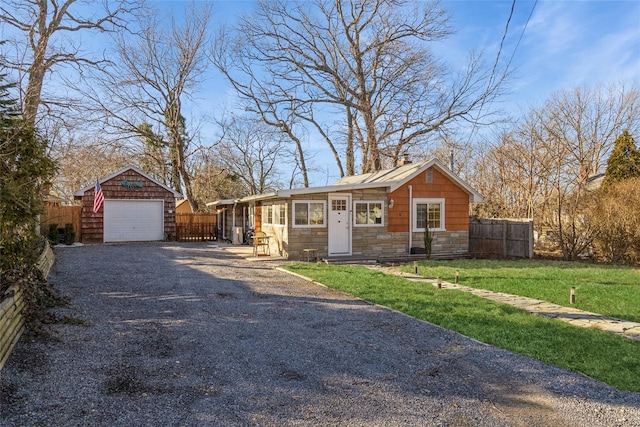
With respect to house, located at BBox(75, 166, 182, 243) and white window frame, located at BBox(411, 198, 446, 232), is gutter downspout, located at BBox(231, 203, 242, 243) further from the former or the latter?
white window frame, located at BBox(411, 198, 446, 232)

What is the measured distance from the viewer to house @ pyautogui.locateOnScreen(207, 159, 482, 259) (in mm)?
13508

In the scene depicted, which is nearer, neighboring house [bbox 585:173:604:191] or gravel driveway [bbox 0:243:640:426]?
gravel driveway [bbox 0:243:640:426]

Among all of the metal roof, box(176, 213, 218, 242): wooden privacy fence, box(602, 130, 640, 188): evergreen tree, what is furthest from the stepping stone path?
box(176, 213, 218, 242): wooden privacy fence

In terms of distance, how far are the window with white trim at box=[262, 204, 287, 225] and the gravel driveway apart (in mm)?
7352

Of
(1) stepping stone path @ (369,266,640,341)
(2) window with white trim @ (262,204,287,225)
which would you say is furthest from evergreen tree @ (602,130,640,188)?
(2) window with white trim @ (262,204,287,225)

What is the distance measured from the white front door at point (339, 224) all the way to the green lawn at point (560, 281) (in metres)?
2.79

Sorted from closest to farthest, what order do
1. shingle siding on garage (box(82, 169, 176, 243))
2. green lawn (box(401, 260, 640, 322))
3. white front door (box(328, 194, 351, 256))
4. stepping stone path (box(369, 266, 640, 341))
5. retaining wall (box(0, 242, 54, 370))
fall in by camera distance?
1. retaining wall (box(0, 242, 54, 370))
2. stepping stone path (box(369, 266, 640, 341))
3. green lawn (box(401, 260, 640, 322))
4. white front door (box(328, 194, 351, 256))
5. shingle siding on garage (box(82, 169, 176, 243))

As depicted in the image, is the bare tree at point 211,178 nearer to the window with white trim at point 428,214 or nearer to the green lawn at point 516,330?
the window with white trim at point 428,214

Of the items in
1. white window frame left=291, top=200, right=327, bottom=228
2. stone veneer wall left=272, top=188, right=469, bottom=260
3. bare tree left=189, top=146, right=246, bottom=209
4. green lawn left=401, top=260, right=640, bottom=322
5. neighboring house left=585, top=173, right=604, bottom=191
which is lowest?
green lawn left=401, top=260, right=640, bottom=322

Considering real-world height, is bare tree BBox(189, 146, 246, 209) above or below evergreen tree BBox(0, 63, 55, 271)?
above

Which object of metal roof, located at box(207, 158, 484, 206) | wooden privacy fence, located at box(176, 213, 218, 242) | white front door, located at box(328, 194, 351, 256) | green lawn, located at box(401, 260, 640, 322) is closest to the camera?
green lawn, located at box(401, 260, 640, 322)

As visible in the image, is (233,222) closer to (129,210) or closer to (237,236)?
(237,236)

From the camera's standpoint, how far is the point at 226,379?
3.75 metres

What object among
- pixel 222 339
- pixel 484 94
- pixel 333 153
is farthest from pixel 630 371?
pixel 333 153
